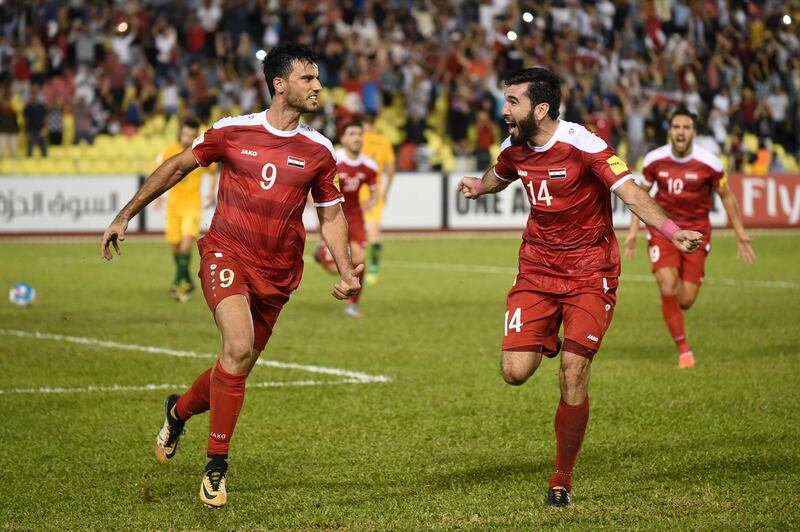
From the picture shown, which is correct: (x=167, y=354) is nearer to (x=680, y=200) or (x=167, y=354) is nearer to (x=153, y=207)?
(x=680, y=200)

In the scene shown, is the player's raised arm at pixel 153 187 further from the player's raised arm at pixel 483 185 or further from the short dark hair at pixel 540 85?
the short dark hair at pixel 540 85

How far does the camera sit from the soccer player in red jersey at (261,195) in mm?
6602

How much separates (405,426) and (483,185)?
199 centimetres

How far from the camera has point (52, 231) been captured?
25.5 metres

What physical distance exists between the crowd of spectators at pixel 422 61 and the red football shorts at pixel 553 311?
66.4 ft

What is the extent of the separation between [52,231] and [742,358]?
17.3m

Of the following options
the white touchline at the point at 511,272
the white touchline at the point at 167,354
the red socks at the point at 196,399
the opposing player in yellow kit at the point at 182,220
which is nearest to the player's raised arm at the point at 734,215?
the white touchline at the point at 167,354

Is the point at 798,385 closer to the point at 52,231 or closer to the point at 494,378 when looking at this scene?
the point at 494,378

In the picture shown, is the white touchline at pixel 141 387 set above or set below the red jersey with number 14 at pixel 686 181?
below

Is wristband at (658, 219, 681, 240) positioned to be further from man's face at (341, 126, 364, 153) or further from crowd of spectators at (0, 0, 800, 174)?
crowd of spectators at (0, 0, 800, 174)

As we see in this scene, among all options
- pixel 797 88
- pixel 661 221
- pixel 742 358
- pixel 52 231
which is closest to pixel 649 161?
pixel 742 358

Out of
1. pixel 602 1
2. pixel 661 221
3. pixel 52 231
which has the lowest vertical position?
pixel 52 231

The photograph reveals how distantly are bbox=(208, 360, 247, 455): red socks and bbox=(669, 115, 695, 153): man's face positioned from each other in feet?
19.4

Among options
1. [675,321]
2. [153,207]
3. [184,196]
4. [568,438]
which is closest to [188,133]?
[184,196]
